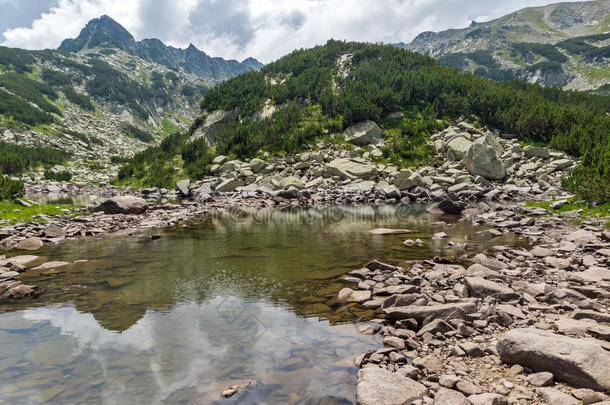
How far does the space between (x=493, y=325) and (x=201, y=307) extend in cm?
779

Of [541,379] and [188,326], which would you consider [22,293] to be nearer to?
[188,326]

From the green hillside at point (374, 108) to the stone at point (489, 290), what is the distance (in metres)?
48.1

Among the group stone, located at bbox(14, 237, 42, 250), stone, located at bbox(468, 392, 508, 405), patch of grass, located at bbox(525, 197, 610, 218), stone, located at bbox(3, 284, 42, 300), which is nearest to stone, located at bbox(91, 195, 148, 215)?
stone, located at bbox(14, 237, 42, 250)

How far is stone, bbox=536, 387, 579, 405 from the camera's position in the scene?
4461 mm

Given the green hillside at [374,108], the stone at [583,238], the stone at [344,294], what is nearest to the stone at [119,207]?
the stone at [344,294]

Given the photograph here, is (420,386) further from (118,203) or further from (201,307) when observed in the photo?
(118,203)

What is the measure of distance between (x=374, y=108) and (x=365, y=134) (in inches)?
303

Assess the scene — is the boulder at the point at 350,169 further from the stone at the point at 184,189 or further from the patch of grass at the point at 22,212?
the patch of grass at the point at 22,212

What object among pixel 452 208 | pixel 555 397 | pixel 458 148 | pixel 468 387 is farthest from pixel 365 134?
pixel 555 397

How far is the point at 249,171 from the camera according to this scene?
5519 cm

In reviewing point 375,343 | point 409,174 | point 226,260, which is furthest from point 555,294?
point 409,174

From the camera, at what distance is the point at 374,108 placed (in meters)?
65.0

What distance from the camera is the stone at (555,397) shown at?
4.46 meters

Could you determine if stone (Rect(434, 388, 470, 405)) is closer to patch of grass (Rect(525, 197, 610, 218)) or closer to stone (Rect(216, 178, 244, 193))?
patch of grass (Rect(525, 197, 610, 218))
